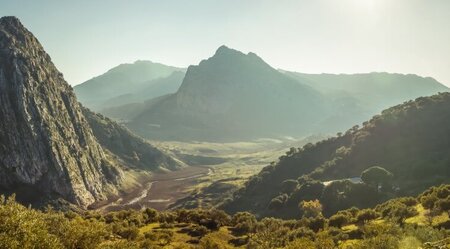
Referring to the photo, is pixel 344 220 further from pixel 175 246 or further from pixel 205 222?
pixel 175 246

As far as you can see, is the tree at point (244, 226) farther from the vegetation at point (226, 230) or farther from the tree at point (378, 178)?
the tree at point (378, 178)

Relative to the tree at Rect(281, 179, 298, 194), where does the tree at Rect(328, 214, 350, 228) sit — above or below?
above

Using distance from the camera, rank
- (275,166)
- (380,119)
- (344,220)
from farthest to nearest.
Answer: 1. (275,166)
2. (380,119)
3. (344,220)

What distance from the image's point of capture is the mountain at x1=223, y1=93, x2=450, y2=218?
12594cm

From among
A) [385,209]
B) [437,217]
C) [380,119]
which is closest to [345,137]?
[380,119]

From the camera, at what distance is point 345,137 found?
194125 millimetres

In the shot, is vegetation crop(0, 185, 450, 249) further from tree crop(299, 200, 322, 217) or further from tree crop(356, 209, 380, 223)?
tree crop(299, 200, 322, 217)

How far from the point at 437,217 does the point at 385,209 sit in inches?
539

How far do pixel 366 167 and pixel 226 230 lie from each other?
94926mm

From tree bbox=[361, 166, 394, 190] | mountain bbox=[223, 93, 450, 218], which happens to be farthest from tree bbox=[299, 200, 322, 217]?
tree bbox=[361, 166, 394, 190]

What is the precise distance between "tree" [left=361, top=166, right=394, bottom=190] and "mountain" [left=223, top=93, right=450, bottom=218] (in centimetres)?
30

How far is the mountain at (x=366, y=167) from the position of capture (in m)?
126

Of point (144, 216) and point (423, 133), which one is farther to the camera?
point (423, 133)

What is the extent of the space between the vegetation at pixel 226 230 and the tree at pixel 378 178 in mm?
48225
